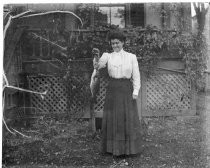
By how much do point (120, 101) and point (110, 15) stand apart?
198 centimetres

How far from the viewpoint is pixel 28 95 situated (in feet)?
18.4

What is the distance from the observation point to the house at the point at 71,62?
544cm

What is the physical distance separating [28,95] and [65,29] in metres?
1.31

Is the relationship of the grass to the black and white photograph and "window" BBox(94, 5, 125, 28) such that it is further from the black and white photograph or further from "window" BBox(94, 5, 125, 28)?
"window" BBox(94, 5, 125, 28)

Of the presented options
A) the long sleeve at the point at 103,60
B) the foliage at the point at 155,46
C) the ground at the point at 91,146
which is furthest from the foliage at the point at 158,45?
the ground at the point at 91,146

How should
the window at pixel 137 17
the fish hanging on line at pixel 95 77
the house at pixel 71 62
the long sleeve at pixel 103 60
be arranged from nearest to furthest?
the long sleeve at pixel 103 60, the fish hanging on line at pixel 95 77, the house at pixel 71 62, the window at pixel 137 17

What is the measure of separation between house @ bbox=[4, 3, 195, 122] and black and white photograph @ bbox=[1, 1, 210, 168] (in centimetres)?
2

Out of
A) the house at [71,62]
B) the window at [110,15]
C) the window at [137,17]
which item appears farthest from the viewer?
the window at [137,17]

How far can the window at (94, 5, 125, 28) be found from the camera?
6023 millimetres

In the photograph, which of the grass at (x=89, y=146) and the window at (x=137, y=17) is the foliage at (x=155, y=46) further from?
the grass at (x=89, y=146)

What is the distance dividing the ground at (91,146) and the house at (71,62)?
239mm

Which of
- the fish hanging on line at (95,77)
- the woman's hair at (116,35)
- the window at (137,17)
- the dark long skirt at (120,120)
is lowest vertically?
the dark long skirt at (120,120)

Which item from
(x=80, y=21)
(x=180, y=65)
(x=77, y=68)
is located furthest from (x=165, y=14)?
(x=77, y=68)

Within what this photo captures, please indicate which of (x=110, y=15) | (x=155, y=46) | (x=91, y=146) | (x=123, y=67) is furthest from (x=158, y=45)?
(x=91, y=146)
